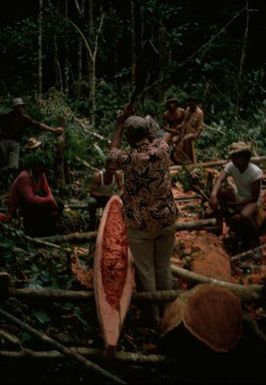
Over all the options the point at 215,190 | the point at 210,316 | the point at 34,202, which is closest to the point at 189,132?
the point at 215,190

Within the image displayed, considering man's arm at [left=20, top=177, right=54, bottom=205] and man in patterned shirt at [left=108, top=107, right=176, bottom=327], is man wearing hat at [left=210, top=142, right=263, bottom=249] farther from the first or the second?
man's arm at [left=20, top=177, right=54, bottom=205]

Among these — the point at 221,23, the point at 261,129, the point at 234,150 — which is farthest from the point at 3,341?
the point at 221,23

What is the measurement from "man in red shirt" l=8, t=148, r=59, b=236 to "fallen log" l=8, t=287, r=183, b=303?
188cm

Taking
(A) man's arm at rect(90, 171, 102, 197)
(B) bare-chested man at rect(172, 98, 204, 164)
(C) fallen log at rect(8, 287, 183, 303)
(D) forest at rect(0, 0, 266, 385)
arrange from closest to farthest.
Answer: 1. (D) forest at rect(0, 0, 266, 385)
2. (C) fallen log at rect(8, 287, 183, 303)
3. (A) man's arm at rect(90, 171, 102, 197)
4. (B) bare-chested man at rect(172, 98, 204, 164)

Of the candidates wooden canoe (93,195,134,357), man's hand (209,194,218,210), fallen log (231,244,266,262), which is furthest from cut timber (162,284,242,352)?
man's hand (209,194,218,210)

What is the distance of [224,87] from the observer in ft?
58.1

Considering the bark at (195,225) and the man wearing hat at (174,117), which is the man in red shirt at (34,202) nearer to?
the bark at (195,225)

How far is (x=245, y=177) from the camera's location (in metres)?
6.76

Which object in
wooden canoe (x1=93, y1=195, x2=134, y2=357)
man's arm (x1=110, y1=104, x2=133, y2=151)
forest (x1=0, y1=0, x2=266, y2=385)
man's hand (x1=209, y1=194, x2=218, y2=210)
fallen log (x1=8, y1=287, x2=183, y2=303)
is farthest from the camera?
man's hand (x1=209, y1=194, x2=218, y2=210)

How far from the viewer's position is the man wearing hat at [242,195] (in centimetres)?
659

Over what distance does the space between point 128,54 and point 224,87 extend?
20.8 ft

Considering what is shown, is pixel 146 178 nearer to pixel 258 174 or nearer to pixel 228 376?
pixel 228 376

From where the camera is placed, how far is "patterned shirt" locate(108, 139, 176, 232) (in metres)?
4.81

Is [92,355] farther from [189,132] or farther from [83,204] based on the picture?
[189,132]
